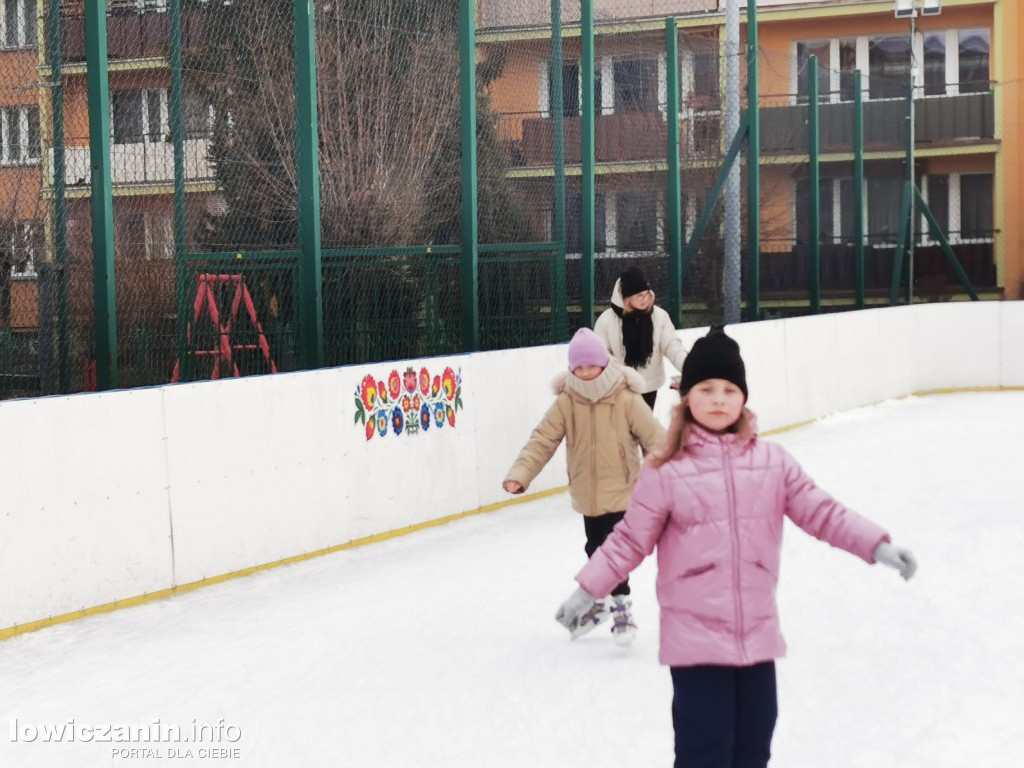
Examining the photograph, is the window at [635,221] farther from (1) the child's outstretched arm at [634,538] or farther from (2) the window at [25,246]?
(1) the child's outstretched arm at [634,538]

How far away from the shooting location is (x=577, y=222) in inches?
497

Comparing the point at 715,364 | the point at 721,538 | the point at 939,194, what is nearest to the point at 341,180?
the point at 715,364

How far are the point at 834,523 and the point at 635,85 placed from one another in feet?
33.1

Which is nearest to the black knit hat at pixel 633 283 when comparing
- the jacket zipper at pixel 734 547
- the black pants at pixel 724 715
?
the jacket zipper at pixel 734 547

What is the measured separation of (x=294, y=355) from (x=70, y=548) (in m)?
2.85

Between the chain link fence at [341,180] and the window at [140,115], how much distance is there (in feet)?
0.06

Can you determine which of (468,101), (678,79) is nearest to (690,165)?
(678,79)

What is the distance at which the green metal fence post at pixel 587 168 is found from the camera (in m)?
12.5

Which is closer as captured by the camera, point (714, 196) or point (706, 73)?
point (714, 196)

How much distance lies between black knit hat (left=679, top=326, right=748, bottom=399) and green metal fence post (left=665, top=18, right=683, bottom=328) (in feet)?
33.6

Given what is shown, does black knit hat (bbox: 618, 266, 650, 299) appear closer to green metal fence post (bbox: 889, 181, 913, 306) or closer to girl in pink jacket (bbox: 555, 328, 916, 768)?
girl in pink jacket (bbox: 555, 328, 916, 768)

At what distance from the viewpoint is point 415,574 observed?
8.05 m

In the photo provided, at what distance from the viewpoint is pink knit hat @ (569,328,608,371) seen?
20.7 ft

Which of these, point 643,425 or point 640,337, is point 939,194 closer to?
point 640,337
